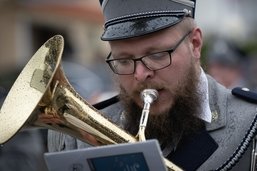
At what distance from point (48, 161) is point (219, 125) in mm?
822

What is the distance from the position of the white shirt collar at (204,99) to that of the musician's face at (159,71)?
173mm

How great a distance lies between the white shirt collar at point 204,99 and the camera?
4.07 metres

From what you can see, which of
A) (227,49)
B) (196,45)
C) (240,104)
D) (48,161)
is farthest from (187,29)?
(227,49)

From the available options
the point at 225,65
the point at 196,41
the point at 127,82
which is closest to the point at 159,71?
the point at 127,82

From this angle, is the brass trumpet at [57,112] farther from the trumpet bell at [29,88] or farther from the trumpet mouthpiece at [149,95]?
the trumpet mouthpiece at [149,95]

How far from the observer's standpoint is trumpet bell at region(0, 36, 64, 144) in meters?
3.71

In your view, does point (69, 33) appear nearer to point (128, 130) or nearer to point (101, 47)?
point (101, 47)

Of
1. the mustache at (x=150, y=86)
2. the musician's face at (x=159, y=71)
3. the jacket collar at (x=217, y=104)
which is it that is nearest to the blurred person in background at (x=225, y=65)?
the jacket collar at (x=217, y=104)

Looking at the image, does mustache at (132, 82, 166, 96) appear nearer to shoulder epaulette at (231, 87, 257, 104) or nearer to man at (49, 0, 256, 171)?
man at (49, 0, 256, 171)

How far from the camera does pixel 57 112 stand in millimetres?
3799

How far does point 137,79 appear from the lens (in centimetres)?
384

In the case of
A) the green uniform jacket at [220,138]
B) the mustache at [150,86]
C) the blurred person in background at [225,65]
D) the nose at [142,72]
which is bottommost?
the blurred person in background at [225,65]

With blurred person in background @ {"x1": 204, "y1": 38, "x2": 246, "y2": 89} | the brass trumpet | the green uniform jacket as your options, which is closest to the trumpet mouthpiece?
the brass trumpet

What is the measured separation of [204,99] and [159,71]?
1.20 ft
